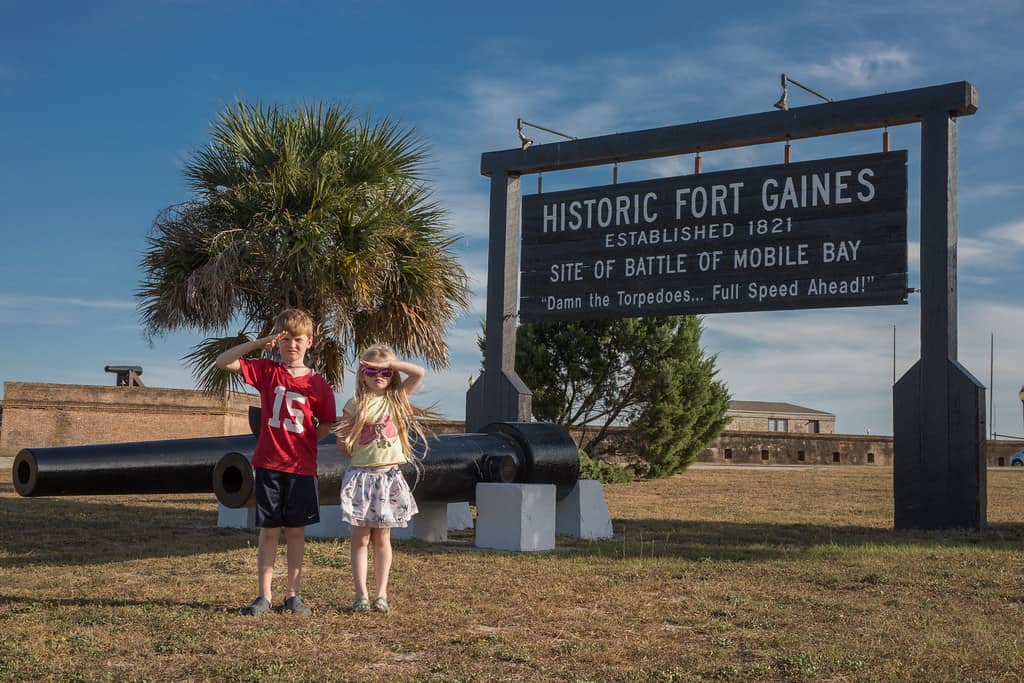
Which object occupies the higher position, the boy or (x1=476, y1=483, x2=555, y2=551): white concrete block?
the boy

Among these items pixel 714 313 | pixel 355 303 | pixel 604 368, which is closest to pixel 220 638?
pixel 714 313

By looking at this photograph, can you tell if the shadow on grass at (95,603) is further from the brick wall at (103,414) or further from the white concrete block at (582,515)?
the brick wall at (103,414)

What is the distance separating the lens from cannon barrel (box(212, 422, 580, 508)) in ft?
22.6

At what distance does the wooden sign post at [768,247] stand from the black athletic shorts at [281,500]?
6580 mm

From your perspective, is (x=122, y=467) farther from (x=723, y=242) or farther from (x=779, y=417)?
(x=779, y=417)

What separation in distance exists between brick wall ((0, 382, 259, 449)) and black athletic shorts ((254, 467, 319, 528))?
24.5 meters

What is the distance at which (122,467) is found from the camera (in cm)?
666

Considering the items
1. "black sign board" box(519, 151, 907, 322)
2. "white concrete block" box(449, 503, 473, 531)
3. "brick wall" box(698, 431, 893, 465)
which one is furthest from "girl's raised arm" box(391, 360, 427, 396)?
"brick wall" box(698, 431, 893, 465)

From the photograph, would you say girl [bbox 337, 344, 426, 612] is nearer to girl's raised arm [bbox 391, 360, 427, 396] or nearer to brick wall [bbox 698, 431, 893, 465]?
girl's raised arm [bbox 391, 360, 427, 396]

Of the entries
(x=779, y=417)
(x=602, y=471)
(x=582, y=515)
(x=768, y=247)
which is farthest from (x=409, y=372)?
(x=779, y=417)

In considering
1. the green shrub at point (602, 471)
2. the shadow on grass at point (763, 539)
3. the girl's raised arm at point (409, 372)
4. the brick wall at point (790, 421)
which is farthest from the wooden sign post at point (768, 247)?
the brick wall at point (790, 421)

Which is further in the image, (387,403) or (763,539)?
(763,539)

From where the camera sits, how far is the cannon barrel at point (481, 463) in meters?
6.88

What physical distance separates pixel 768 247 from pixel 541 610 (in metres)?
6.24
